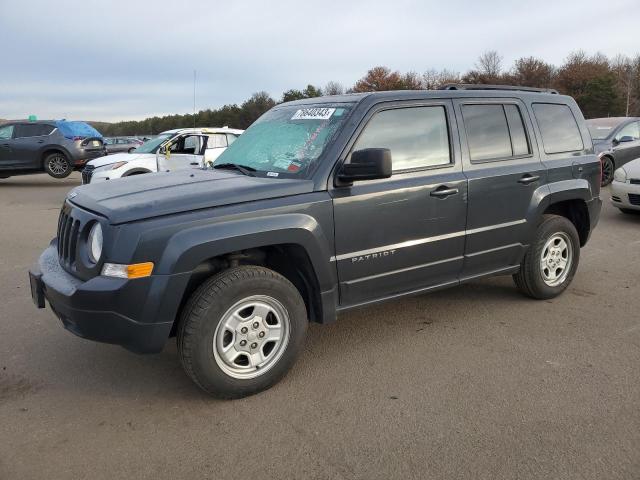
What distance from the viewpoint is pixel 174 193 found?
328 centimetres

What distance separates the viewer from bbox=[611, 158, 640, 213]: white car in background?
346 inches

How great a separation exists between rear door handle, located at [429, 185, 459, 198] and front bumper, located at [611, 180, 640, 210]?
629 centimetres

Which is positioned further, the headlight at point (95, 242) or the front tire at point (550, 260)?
the front tire at point (550, 260)

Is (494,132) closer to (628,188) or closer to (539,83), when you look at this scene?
(628,188)

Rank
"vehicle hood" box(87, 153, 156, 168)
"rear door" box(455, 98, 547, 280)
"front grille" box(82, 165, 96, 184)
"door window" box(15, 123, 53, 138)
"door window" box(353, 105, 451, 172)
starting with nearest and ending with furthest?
"door window" box(353, 105, 451, 172)
"rear door" box(455, 98, 547, 280)
"vehicle hood" box(87, 153, 156, 168)
"front grille" box(82, 165, 96, 184)
"door window" box(15, 123, 53, 138)

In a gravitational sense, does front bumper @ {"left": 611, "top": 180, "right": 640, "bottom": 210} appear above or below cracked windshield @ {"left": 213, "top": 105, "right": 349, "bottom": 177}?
below

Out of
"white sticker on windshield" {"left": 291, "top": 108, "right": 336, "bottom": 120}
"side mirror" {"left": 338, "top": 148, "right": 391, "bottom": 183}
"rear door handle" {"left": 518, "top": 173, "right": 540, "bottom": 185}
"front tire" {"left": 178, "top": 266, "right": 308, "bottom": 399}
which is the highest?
"white sticker on windshield" {"left": 291, "top": 108, "right": 336, "bottom": 120}

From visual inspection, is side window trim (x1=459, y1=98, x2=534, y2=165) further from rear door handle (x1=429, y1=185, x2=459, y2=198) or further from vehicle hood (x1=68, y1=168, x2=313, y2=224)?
vehicle hood (x1=68, y1=168, x2=313, y2=224)

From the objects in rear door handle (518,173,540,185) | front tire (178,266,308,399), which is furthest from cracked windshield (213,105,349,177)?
rear door handle (518,173,540,185)

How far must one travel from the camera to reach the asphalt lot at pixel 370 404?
2.68 m

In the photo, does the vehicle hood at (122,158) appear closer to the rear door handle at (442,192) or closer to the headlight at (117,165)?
the headlight at (117,165)

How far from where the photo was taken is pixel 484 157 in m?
4.32

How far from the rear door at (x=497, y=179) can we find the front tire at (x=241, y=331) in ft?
5.32

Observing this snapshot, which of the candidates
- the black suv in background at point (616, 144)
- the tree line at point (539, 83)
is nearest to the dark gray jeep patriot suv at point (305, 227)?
the black suv in background at point (616, 144)
